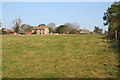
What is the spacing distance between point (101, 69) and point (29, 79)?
4.41 m

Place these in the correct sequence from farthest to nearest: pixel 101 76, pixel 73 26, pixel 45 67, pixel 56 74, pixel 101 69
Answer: pixel 73 26 < pixel 45 67 < pixel 101 69 < pixel 56 74 < pixel 101 76

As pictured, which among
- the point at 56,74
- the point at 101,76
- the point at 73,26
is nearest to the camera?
the point at 101,76

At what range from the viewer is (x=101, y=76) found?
7.12m

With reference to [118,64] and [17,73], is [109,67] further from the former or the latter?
[17,73]

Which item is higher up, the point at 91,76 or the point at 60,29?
the point at 60,29

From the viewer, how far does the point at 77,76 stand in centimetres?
726

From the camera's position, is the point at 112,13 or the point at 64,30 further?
the point at 64,30

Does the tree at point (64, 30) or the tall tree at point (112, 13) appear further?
the tree at point (64, 30)

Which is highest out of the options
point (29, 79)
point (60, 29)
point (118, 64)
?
point (60, 29)

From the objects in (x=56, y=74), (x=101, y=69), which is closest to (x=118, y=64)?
(x=101, y=69)

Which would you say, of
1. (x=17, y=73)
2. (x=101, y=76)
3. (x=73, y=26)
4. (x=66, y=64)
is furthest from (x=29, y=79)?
(x=73, y=26)

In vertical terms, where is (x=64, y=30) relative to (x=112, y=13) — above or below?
below

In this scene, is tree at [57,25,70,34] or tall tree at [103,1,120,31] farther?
tree at [57,25,70,34]

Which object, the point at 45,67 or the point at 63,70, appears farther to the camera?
the point at 45,67
